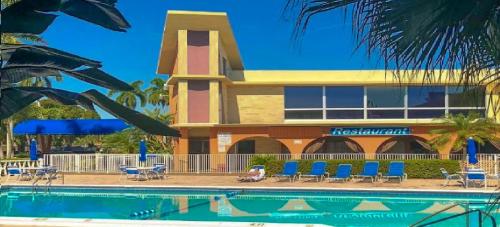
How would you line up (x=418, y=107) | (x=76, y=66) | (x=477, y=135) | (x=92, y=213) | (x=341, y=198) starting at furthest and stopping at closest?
(x=418, y=107), (x=477, y=135), (x=341, y=198), (x=92, y=213), (x=76, y=66)

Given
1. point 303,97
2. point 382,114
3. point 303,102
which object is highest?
point 303,97

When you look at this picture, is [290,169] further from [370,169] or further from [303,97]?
[303,97]

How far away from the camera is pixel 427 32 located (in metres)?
2.46

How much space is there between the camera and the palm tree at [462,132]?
22.9m

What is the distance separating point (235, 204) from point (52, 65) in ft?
44.4

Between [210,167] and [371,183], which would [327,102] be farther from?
[371,183]

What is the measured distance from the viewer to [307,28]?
248 cm

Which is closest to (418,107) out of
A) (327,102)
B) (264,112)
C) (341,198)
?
A: (327,102)

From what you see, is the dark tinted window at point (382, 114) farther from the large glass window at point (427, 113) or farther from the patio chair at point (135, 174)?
the patio chair at point (135, 174)

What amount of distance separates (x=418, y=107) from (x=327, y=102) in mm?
4871

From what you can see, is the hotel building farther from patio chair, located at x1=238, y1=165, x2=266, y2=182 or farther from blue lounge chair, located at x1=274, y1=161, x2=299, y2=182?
blue lounge chair, located at x1=274, y1=161, x2=299, y2=182

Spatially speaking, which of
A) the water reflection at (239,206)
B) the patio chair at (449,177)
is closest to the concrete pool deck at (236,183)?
the patio chair at (449,177)

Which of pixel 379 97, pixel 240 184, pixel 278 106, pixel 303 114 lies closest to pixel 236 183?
pixel 240 184

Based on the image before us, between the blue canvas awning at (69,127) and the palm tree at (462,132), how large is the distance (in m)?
14.5
